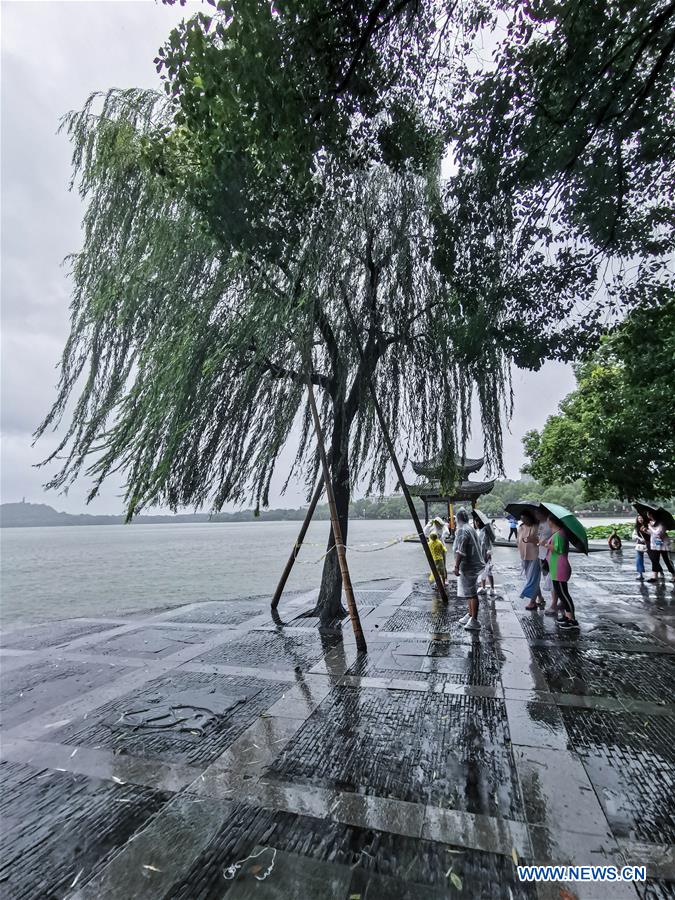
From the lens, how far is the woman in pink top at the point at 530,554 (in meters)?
7.96

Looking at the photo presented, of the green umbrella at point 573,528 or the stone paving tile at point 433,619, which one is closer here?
the green umbrella at point 573,528

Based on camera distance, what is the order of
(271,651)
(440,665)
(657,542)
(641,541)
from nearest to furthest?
(440,665) → (271,651) → (657,542) → (641,541)

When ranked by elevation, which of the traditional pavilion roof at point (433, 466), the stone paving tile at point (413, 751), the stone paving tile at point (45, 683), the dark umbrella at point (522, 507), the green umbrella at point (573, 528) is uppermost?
the traditional pavilion roof at point (433, 466)

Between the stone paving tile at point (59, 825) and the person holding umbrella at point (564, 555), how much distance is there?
19.1 ft

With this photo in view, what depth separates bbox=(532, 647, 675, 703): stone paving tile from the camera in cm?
438

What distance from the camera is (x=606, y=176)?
16.5 ft

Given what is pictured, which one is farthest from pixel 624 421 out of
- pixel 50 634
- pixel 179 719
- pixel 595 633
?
pixel 50 634

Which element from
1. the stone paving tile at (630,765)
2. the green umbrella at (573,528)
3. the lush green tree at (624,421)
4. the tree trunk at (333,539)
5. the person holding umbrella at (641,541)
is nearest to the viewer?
the stone paving tile at (630,765)

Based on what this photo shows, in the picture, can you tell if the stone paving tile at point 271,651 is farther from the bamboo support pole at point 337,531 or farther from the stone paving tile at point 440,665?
the stone paving tile at point 440,665

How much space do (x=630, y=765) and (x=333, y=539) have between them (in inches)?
204

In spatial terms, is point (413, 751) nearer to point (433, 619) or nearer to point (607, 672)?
point (607, 672)

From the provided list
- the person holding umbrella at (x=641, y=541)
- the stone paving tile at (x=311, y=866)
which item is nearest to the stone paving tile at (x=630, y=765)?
the stone paving tile at (x=311, y=866)

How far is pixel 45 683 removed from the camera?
5469 millimetres

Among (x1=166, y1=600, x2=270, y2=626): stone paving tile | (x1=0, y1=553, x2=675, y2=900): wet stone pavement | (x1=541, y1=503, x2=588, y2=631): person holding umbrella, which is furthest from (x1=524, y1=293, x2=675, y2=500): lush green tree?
(x1=166, y1=600, x2=270, y2=626): stone paving tile
